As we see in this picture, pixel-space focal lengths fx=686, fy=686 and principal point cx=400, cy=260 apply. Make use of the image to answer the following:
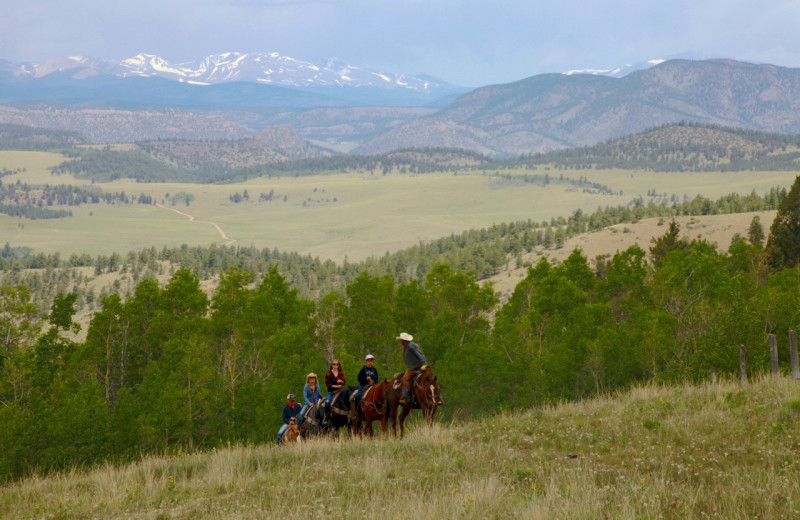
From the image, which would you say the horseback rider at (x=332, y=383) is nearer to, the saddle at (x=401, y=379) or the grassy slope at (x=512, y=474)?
the saddle at (x=401, y=379)

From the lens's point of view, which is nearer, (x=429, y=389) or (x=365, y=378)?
(x=429, y=389)

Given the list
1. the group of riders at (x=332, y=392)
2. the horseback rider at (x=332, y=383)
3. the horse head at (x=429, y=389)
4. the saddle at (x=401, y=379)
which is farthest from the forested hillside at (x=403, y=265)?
the horse head at (x=429, y=389)

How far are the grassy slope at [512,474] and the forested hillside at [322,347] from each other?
1547 centimetres

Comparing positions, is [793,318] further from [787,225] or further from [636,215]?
[636,215]

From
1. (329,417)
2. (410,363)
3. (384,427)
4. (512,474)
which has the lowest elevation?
(329,417)

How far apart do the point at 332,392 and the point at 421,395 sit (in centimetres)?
327

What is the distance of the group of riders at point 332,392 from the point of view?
62.5 ft

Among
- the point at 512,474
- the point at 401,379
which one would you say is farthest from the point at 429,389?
the point at 512,474

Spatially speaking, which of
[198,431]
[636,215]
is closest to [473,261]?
[636,215]

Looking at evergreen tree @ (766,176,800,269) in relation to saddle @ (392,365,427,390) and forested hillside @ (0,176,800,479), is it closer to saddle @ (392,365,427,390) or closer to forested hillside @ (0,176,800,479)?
forested hillside @ (0,176,800,479)

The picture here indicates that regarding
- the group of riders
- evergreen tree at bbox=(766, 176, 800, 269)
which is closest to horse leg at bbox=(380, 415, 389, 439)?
the group of riders

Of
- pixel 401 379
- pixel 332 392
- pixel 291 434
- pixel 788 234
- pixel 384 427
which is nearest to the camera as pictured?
pixel 401 379

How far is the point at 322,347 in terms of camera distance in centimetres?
4925

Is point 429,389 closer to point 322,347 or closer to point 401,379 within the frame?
point 401,379
